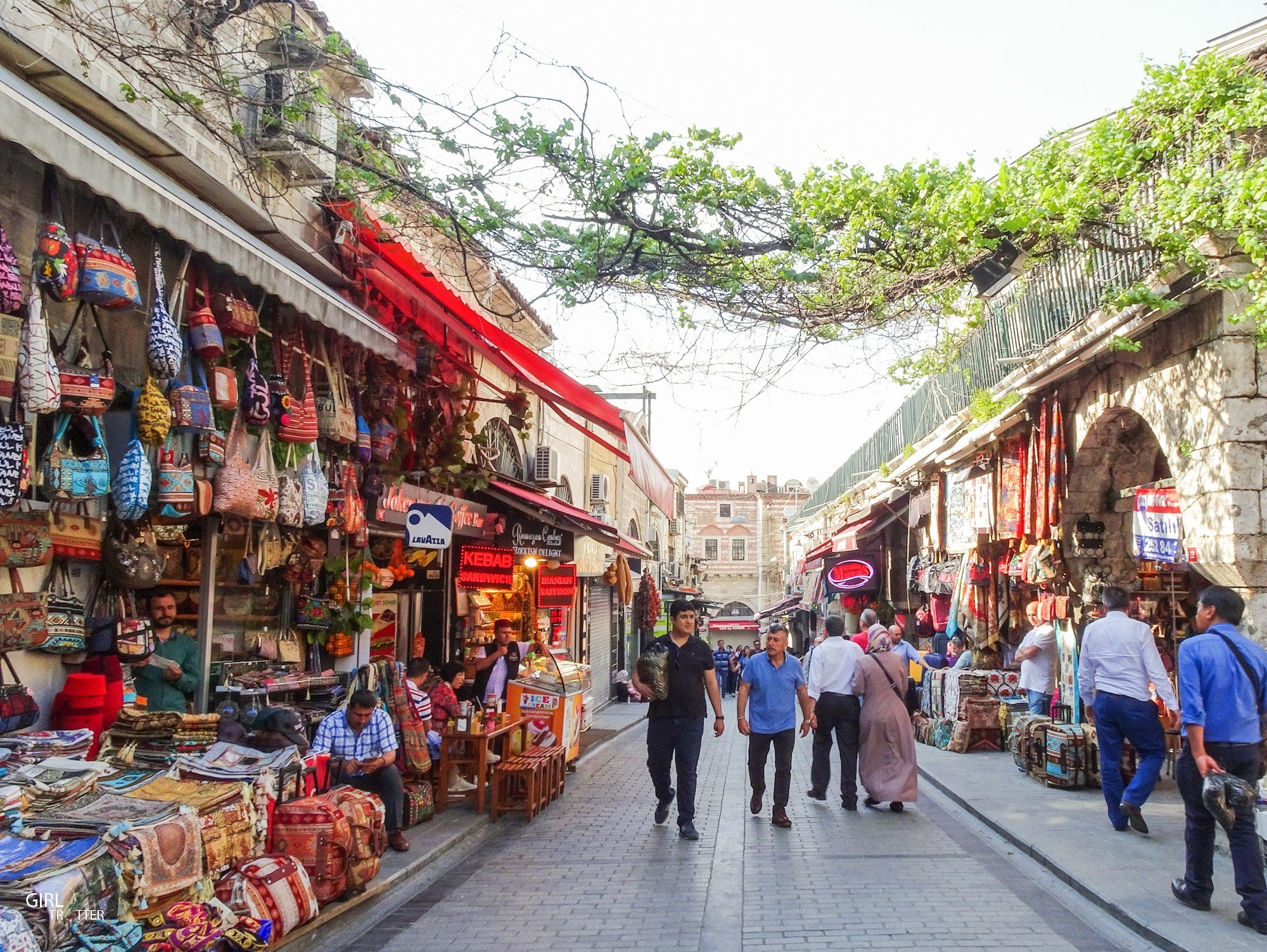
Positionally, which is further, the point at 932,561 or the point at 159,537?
the point at 932,561

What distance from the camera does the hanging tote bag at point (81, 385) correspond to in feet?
17.0

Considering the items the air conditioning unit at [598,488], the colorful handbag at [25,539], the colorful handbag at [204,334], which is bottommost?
the colorful handbag at [25,539]

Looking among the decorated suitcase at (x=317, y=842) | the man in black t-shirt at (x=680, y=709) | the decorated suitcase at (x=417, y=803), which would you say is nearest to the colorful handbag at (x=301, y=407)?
the decorated suitcase at (x=317, y=842)

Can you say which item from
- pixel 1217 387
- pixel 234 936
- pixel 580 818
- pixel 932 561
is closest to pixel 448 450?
pixel 580 818

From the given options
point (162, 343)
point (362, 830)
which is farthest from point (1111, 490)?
point (162, 343)

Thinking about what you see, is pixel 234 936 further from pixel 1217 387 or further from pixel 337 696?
pixel 1217 387

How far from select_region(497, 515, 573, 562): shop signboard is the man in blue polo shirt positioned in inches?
218

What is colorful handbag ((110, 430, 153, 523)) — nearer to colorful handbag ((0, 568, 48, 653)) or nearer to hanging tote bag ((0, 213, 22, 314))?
colorful handbag ((0, 568, 48, 653))

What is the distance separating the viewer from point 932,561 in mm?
17453

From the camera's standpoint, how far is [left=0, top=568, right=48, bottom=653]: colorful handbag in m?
5.16

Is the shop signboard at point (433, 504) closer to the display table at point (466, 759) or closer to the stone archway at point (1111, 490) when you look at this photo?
the display table at point (466, 759)

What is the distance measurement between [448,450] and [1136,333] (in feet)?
22.3

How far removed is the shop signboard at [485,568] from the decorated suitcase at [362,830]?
20.3ft

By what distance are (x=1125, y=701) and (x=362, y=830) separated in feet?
18.6
